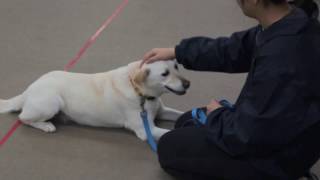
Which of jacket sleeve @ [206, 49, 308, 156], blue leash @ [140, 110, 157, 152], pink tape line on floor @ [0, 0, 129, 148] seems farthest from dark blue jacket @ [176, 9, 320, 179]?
pink tape line on floor @ [0, 0, 129, 148]

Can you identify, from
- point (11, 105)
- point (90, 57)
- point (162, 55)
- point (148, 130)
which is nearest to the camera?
point (162, 55)

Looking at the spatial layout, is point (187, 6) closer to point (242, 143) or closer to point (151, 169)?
point (151, 169)

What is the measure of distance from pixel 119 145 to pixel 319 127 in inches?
35.1

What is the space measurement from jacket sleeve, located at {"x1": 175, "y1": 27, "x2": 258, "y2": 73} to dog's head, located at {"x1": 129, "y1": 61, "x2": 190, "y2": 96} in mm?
73

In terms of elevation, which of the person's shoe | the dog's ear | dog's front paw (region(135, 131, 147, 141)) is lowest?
the person's shoe

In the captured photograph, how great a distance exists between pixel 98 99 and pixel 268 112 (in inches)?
33.3

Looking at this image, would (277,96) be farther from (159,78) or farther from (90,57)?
(90,57)

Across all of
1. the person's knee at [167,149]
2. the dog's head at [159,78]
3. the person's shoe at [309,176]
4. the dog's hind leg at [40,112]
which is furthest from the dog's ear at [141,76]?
the person's shoe at [309,176]

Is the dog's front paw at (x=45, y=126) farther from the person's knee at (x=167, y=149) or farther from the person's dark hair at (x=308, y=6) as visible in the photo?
the person's dark hair at (x=308, y=6)

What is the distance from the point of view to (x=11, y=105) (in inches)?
85.5

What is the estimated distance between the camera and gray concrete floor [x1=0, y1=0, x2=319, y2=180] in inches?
76.1

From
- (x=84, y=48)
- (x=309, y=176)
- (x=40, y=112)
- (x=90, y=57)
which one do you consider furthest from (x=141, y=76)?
(x=84, y=48)

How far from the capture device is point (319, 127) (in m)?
1.48

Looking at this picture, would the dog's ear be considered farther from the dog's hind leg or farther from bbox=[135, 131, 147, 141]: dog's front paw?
the dog's hind leg
